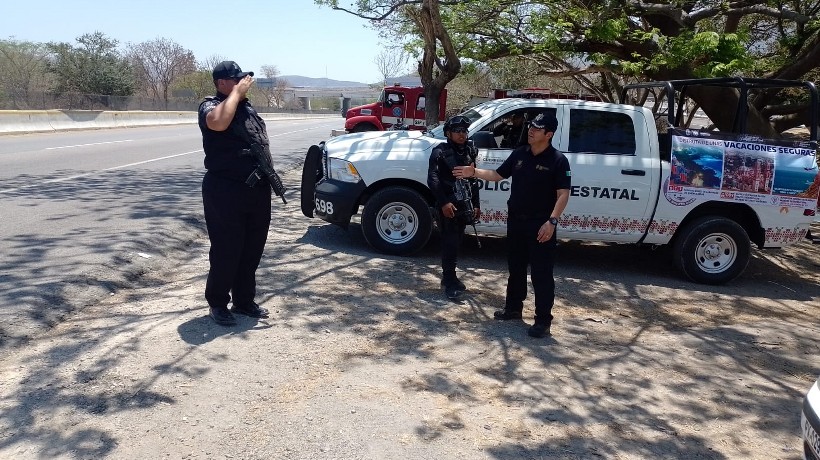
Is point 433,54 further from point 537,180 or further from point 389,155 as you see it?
point 537,180

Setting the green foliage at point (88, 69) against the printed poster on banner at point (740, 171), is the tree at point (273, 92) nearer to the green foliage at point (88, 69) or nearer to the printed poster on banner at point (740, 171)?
the green foliage at point (88, 69)

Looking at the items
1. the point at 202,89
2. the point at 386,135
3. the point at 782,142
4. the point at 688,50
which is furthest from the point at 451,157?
the point at 202,89

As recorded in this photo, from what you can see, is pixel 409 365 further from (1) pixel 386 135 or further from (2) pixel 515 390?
(1) pixel 386 135

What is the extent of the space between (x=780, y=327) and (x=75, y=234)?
282 inches

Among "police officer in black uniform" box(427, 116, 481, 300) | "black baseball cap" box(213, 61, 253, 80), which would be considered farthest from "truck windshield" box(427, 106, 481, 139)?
"black baseball cap" box(213, 61, 253, 80)

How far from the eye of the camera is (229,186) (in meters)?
4.87

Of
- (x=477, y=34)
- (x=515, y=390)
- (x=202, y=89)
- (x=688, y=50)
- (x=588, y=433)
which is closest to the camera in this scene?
(x=588, y=433)

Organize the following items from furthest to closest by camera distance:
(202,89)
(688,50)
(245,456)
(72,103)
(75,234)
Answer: (202,89)
(72,103)
(688,50)
(75,234)
(245,456)

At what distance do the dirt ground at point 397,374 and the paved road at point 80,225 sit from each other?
262 mm

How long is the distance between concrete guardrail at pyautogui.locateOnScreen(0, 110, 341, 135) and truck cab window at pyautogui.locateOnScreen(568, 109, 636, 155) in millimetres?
20358

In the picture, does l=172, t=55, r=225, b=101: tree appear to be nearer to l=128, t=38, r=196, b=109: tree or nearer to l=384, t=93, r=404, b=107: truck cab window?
l=128, t=38, r=196, b=109: tree

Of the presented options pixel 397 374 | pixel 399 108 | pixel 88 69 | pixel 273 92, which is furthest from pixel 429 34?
pixel 273 92

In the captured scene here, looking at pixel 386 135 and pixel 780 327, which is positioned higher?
pixel 386 135

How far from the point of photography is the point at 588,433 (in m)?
3.93
